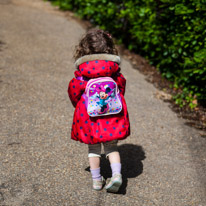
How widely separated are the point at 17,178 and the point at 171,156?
1.73 metres

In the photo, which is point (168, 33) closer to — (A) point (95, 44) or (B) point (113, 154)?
(A) point (95, 44)

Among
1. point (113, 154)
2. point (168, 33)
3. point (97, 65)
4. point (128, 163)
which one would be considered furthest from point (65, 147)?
point (168, 33)

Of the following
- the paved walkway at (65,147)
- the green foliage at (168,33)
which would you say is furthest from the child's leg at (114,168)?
the green foliage at (168,33)

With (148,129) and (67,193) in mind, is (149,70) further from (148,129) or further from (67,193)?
(67,193)

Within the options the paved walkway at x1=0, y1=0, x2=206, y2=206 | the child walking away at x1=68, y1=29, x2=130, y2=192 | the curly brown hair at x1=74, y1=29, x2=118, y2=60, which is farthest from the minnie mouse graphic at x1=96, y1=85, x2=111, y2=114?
the paved walkway at x1=0, y1=0, x2=206, y2=206

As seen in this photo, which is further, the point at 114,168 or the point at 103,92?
the point at 114,168

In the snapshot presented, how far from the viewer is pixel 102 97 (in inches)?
103

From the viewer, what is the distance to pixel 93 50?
8.72 feet

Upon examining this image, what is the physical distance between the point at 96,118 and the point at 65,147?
94cm

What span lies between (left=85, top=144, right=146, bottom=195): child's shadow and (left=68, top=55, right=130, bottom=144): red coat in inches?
24.1

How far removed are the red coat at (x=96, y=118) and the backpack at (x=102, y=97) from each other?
0.20 ft

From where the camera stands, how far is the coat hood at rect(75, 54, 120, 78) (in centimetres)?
260

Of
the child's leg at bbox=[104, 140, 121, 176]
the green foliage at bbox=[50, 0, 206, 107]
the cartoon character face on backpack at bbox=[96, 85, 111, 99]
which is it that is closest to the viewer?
the cartoon character face on backpack at bbox=[96, 85, 111, 99]

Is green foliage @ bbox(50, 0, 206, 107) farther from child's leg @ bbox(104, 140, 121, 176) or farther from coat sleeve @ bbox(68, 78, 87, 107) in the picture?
coat sleeve @ bbox(68, 78, 87, 107)
